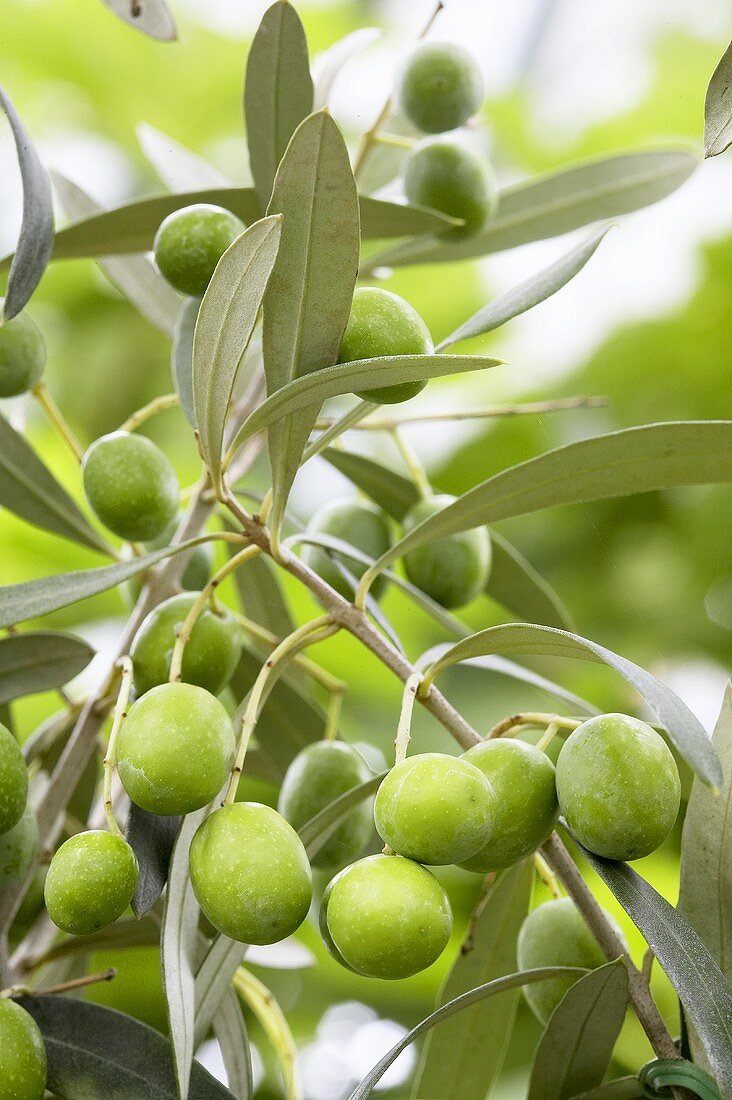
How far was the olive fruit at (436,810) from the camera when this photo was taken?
0.49m

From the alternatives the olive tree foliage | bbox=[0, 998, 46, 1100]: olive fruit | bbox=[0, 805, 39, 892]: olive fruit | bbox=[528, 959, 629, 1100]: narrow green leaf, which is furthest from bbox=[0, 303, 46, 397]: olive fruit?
bbox=[528, 959, 629, 1100]: narrow green leaf

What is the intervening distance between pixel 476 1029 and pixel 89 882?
0.37 meters

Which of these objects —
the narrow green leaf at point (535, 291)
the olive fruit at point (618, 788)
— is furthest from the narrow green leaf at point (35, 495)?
the olive fruit at point (618, 788)

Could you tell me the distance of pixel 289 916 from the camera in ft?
1.67

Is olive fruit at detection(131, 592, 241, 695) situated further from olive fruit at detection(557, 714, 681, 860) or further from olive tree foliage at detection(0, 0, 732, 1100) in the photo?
olive fruit at detection(557, 714, 681, 860)

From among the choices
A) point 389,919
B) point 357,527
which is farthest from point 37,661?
point 389,919

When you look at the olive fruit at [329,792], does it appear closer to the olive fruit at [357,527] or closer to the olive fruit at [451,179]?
the olive fruit at [357,527]

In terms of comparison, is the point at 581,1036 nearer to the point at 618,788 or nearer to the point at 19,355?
the point at 618,788

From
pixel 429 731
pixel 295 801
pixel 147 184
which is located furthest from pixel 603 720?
pixel 147 184

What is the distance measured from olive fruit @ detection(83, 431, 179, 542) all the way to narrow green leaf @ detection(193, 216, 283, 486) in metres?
0.08

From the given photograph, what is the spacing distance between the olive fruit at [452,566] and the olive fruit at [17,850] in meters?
0.34

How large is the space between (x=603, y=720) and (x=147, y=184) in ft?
6.00

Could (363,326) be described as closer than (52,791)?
Yes

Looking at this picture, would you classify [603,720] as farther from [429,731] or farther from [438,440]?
[438,440]
